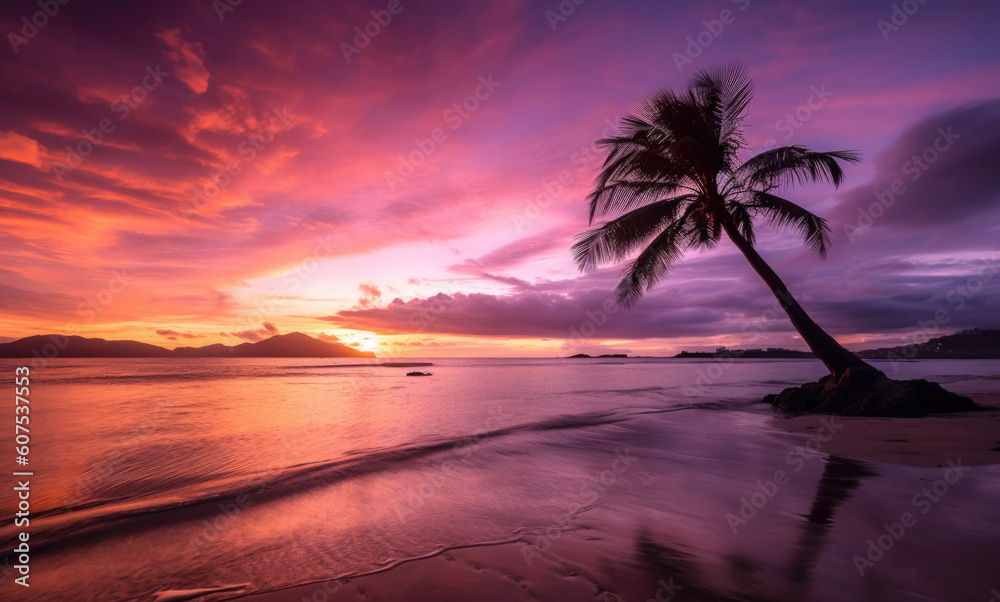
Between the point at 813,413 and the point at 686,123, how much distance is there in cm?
950

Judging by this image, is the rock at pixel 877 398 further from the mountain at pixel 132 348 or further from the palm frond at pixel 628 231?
the mountain at pixel 132 348

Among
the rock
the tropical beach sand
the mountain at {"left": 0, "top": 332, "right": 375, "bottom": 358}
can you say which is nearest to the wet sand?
the rock

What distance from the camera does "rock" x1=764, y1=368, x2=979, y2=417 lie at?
1015 cm

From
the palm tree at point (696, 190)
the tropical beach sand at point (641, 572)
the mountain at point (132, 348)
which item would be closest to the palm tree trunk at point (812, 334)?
the palm tree at point (696, 190)

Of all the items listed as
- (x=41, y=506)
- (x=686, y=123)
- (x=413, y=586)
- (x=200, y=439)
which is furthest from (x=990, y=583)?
(x=686, y=123)

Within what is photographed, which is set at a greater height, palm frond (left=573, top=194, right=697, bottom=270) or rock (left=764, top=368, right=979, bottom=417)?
palm frond (left=573, top=194, right=697, bottom=270)

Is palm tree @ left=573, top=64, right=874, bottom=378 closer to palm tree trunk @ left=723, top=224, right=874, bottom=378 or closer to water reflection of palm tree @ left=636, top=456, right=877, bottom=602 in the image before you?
palm tree trunk @ left=723, top=224, right=874, bottom=378

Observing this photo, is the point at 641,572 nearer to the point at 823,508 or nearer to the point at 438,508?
the point at 438,508

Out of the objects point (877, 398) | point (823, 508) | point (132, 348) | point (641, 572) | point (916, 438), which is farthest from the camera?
point (132, 348)

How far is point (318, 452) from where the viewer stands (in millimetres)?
7375

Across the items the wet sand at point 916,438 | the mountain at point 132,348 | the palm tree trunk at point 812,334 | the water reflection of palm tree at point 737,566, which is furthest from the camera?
the mountain at point 132,348

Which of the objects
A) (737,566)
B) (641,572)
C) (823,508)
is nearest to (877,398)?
(823,508)

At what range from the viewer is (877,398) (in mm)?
10344

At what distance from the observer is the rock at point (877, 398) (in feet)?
33.3
